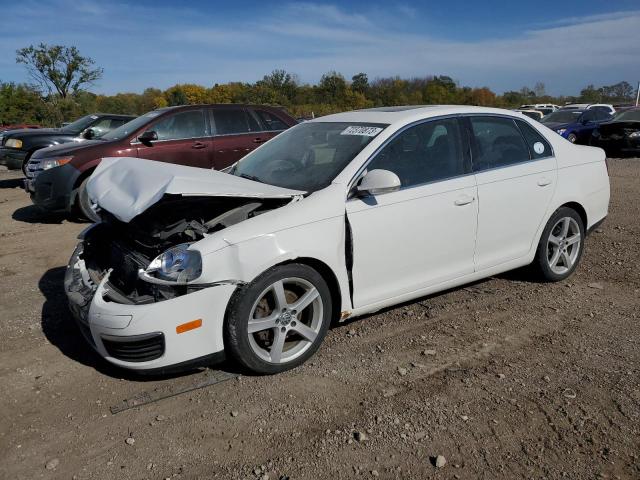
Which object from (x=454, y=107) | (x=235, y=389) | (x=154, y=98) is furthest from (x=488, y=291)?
(x=154, y=98)

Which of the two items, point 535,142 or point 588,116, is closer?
point 535,142

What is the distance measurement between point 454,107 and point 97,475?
11.9 ft

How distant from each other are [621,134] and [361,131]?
13.2 metres

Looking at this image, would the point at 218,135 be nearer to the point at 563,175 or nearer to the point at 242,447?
the point at 563,175

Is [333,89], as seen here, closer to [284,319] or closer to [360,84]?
[360,84]

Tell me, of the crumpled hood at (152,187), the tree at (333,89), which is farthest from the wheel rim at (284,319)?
the tree at (333,89)

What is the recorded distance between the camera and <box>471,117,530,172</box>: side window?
4168 millimetres

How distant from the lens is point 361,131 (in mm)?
3936

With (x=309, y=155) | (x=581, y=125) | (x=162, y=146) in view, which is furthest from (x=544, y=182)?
(x=581, y=125)

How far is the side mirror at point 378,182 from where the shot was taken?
3385 mm

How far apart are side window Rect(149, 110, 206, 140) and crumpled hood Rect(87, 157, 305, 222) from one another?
13.7 ft

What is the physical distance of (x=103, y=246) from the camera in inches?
155

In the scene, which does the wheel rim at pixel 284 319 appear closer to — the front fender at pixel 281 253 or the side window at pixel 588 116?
the front fender at pixel 281 253

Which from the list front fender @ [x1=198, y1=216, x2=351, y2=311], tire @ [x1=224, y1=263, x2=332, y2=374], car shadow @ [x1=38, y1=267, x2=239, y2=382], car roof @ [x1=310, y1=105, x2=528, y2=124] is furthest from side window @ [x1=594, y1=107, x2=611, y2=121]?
car shadow @ [x1=38, y1=267, x2=239, y2=382]
